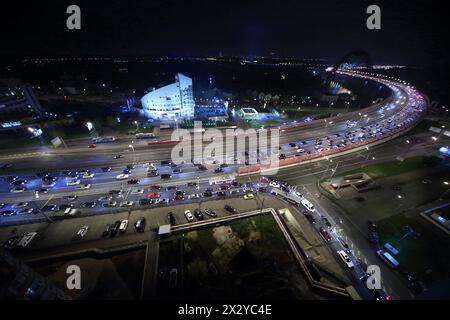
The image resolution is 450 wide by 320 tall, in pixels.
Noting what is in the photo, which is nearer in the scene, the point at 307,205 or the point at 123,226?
the point at 123,226

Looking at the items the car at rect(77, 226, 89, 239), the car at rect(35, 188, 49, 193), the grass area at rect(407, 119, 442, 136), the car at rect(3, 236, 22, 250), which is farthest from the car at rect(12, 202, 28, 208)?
the grass area at rect(407, 119, 442, 136)

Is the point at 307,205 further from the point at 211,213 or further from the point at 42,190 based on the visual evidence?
the point at 42,190

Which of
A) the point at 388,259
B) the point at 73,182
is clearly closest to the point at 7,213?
the point at 73,182

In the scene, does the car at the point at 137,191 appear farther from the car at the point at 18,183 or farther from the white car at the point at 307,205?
the white car at the point at 307,205

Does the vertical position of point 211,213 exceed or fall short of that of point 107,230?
it exceeds it

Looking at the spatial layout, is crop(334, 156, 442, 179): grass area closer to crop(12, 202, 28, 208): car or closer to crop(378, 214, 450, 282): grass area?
crop(378, 214, 450, 282): grass area

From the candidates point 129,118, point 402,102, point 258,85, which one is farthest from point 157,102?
point 402,102
